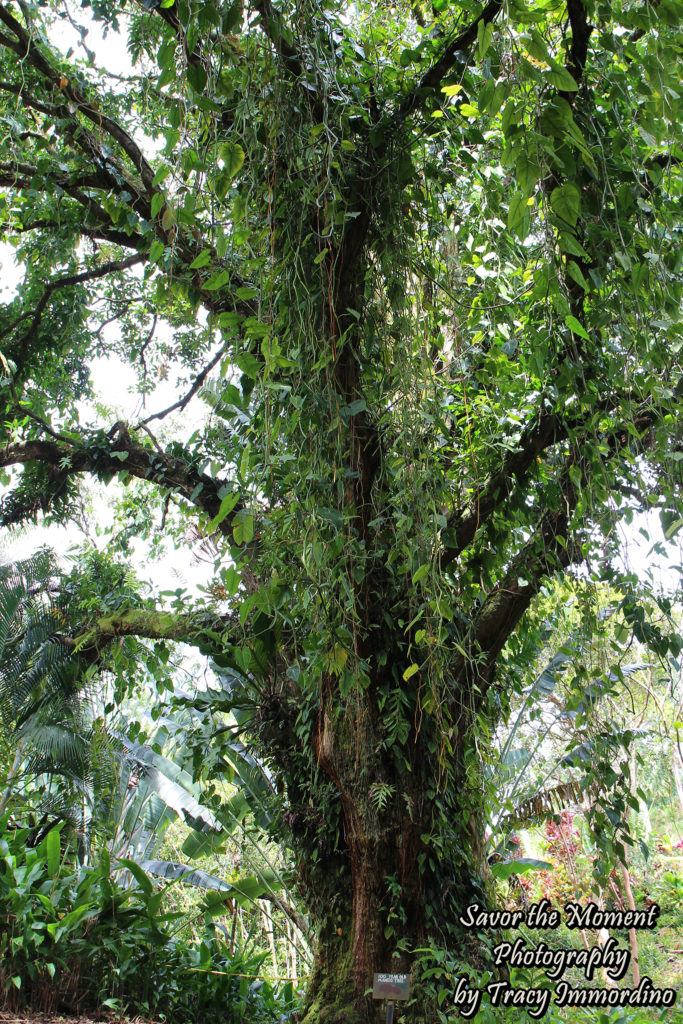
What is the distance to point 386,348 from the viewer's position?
2258 mm

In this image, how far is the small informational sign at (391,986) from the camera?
227 cm

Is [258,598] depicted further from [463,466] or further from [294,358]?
[463,466]

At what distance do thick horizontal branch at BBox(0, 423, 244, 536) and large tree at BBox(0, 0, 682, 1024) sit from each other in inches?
0.7

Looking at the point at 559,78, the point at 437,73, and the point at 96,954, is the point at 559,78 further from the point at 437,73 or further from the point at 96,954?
the point at 96,954

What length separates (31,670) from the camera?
4719 millimetres

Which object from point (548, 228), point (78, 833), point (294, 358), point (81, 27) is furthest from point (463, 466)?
point (78, 833)

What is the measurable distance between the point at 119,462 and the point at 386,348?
215 centimetres

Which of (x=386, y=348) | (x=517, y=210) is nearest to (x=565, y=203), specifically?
(x=517, y=210)

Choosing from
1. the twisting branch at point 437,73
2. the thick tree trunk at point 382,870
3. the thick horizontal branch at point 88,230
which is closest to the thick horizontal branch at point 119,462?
the thick horizontal branch at point 88,230

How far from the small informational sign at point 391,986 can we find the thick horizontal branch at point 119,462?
84.0 inches

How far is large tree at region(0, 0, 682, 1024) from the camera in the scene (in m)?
1.57

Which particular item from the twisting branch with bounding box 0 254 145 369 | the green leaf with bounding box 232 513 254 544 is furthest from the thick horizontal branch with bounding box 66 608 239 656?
the green leaf with bounding box 232 513 254 544

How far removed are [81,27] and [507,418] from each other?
2.44 meters

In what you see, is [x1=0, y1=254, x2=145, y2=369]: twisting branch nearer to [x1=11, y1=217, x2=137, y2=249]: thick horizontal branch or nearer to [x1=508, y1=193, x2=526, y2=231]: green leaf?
[x1=11, y1=217, x2=137, y2=249]: thick horizontal branch
